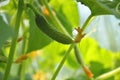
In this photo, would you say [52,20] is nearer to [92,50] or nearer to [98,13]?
[98,13]

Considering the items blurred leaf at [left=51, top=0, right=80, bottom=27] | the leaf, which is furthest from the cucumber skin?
blurred leaf at [left=51, top=0, right=80, bottom=27]

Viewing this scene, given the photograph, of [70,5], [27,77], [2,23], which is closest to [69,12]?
[70,5]

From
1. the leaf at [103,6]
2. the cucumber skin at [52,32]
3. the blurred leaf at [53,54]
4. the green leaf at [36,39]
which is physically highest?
the leaf at [103,6]

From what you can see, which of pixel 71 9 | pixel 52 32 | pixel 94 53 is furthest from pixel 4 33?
pixel 94 53

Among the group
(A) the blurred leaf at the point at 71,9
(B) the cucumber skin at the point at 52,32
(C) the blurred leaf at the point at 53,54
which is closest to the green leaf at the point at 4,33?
(B) the cucumber skin at the point at 52,32

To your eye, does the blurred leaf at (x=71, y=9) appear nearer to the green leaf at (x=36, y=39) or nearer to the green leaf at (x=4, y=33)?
the green leaf at (x=36, y=39)

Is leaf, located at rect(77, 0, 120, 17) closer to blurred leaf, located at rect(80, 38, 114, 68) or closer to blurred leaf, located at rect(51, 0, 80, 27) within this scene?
blurred leaf, located at rect(51, 0, 80, 27)

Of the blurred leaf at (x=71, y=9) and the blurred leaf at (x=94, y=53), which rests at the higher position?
the blurred leaf at (x=71, y=9)
